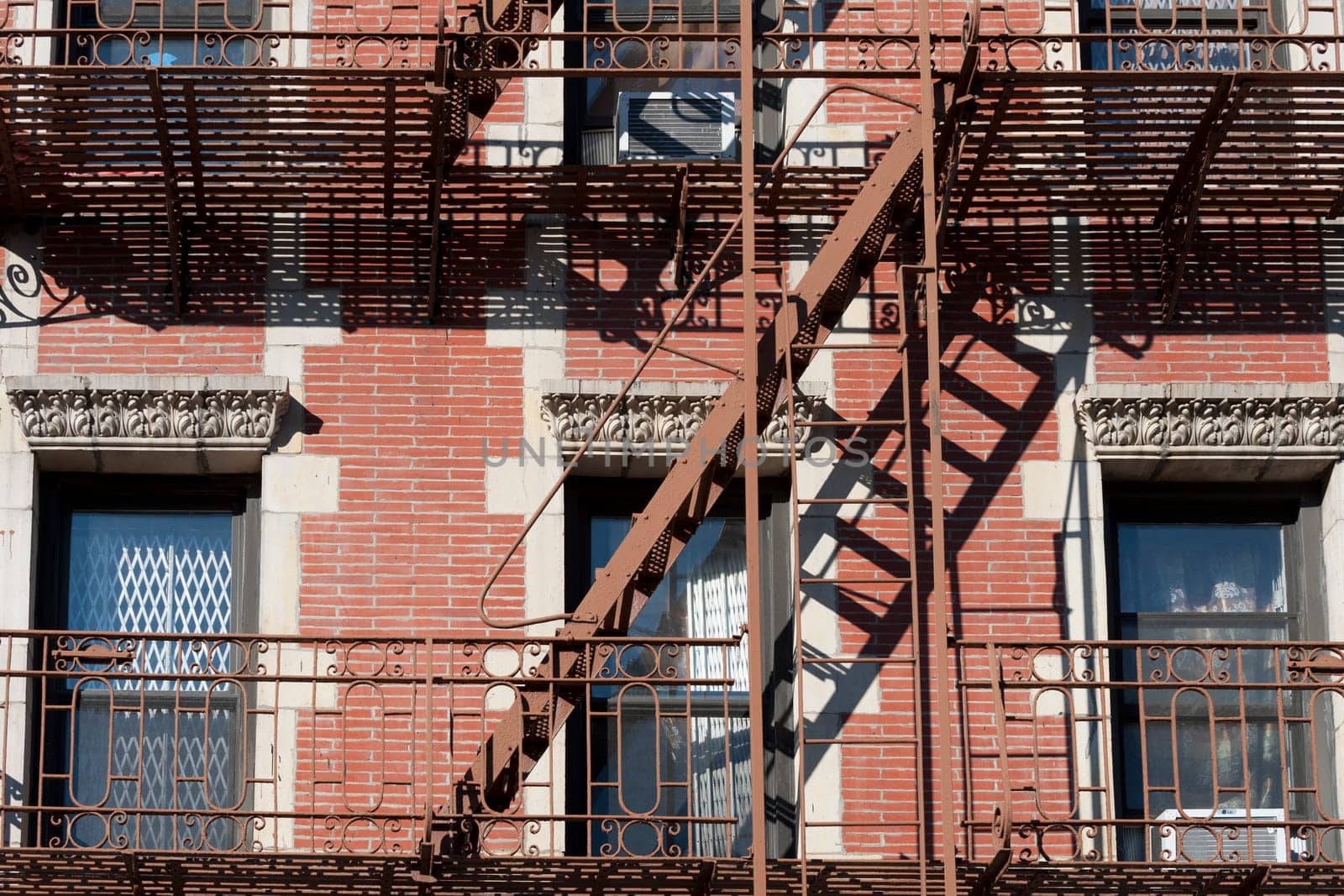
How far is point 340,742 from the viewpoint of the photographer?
12.9 meters

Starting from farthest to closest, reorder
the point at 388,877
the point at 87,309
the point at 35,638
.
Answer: the point at 87,309
the point at 35,638
the point at 388,877

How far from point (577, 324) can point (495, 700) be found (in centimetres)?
213

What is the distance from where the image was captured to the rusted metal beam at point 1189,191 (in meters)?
13.0

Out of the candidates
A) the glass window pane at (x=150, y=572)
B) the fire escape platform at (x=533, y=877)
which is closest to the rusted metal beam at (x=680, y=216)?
the glass window pane at (x=150, y=572)

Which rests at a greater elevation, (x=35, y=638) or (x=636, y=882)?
(x=35, y=638)

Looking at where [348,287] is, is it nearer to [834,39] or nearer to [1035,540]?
[834,39]

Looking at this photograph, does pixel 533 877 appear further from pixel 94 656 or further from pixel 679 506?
pixel 94 656

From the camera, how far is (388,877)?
38.7 ft

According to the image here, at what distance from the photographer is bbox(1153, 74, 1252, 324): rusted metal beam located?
1295cm

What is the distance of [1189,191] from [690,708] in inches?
152

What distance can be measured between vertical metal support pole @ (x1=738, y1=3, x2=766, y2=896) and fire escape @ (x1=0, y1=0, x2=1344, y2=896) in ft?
0.07

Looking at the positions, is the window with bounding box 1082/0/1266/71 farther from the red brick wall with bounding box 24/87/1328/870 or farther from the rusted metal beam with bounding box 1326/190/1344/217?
the red brick wall with bounding box 24/87/1328/870

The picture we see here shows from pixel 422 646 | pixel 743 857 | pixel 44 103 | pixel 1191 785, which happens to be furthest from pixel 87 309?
pixel 1191 785

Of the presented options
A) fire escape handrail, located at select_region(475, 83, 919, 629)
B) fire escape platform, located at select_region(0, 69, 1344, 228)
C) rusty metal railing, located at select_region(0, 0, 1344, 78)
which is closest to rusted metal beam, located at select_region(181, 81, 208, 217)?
fire escape platform, located at select_region(0, 69, 1344, 228)
